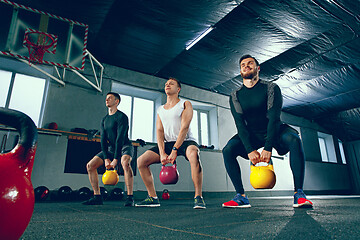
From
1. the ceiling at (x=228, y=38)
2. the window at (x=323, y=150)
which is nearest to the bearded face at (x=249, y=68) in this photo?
the ceiling at (x=228, y=38)

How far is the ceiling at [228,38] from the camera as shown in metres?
4.06

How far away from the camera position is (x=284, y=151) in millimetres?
2203

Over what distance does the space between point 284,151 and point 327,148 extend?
1048 centimetres

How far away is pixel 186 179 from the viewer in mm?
6176

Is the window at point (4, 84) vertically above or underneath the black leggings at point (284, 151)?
above

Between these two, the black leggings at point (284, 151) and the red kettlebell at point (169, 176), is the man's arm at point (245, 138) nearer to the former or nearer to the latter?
the black leggings at point (284, 151)

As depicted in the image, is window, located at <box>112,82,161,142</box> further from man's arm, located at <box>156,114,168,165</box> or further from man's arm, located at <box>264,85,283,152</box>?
man's arm, located at <box>264,85,283,152</box>

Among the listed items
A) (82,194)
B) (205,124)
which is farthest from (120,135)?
(205,124)

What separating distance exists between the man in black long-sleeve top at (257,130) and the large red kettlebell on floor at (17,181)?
1.78 metres

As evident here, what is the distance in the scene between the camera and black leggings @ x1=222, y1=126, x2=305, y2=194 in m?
2.02

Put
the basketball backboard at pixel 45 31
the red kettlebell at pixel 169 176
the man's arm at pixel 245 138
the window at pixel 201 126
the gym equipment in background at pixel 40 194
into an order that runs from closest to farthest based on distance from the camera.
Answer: the man's arm at pixel 245 138 < the red kettlebell at pixel 169 176 < the basketball backboard at pixel 45 31 < the gym equipment in background at pixel 40 194 < the window at pixel 201 126

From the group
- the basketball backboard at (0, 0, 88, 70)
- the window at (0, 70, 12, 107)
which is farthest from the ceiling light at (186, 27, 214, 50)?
the window at (0, 70, 12, 107)

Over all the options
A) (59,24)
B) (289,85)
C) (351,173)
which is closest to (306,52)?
(289,85)

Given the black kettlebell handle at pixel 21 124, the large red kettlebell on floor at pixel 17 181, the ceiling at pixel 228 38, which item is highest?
the ceiling at pixel 228 38
